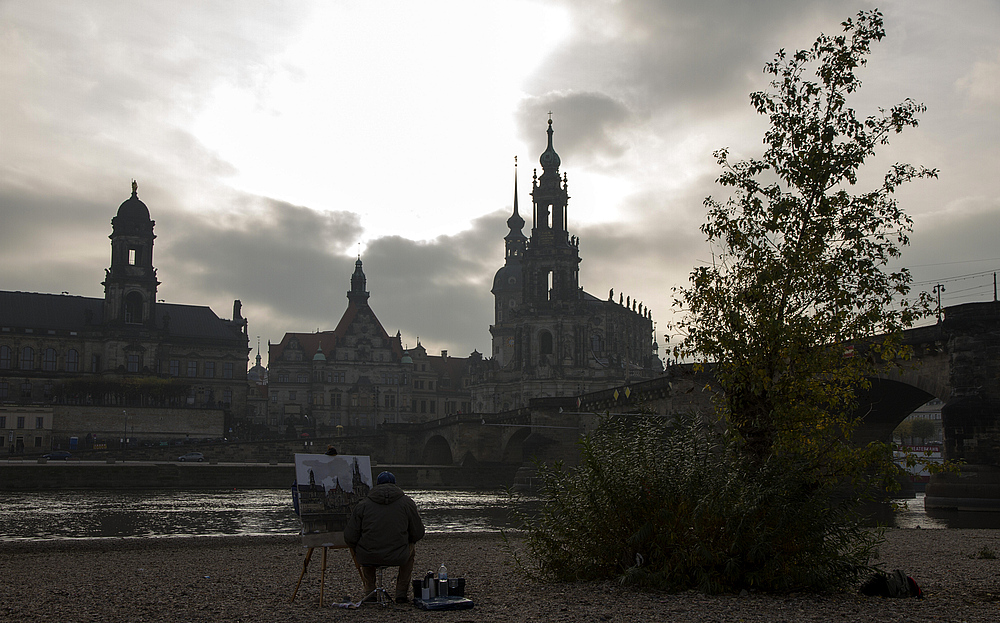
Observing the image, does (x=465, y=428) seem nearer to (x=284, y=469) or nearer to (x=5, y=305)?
(x=284, y=469)

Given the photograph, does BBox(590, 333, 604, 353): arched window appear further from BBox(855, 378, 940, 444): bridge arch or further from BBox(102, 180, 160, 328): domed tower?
BBox(855, 378, 940, 444): bridge arch

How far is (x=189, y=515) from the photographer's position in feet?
121

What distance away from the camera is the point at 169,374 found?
320ft

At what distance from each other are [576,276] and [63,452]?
52.6 meters

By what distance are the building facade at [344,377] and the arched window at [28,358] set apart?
27.2 metres

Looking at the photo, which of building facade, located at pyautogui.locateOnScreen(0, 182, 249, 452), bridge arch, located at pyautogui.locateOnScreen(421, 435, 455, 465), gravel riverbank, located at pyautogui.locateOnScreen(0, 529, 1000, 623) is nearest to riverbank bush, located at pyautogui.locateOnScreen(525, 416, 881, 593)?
gravel riverbank, located at pyautogui.locateOnScreen(0, 529, 1000, 623)

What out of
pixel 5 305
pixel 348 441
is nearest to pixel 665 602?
pixel 348 441

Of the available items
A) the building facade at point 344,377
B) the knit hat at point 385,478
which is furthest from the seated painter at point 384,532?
the building facade at point 344,377

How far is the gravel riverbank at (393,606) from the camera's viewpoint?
31.5ft

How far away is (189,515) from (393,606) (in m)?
29.0

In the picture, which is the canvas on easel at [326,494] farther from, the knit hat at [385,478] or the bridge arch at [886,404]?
the bridge arch at [886,404]

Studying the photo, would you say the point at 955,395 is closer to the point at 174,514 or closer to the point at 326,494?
the point at 174,514

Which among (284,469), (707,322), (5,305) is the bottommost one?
(284,469)

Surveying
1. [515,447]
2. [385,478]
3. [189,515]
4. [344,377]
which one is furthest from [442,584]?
[344,377]
